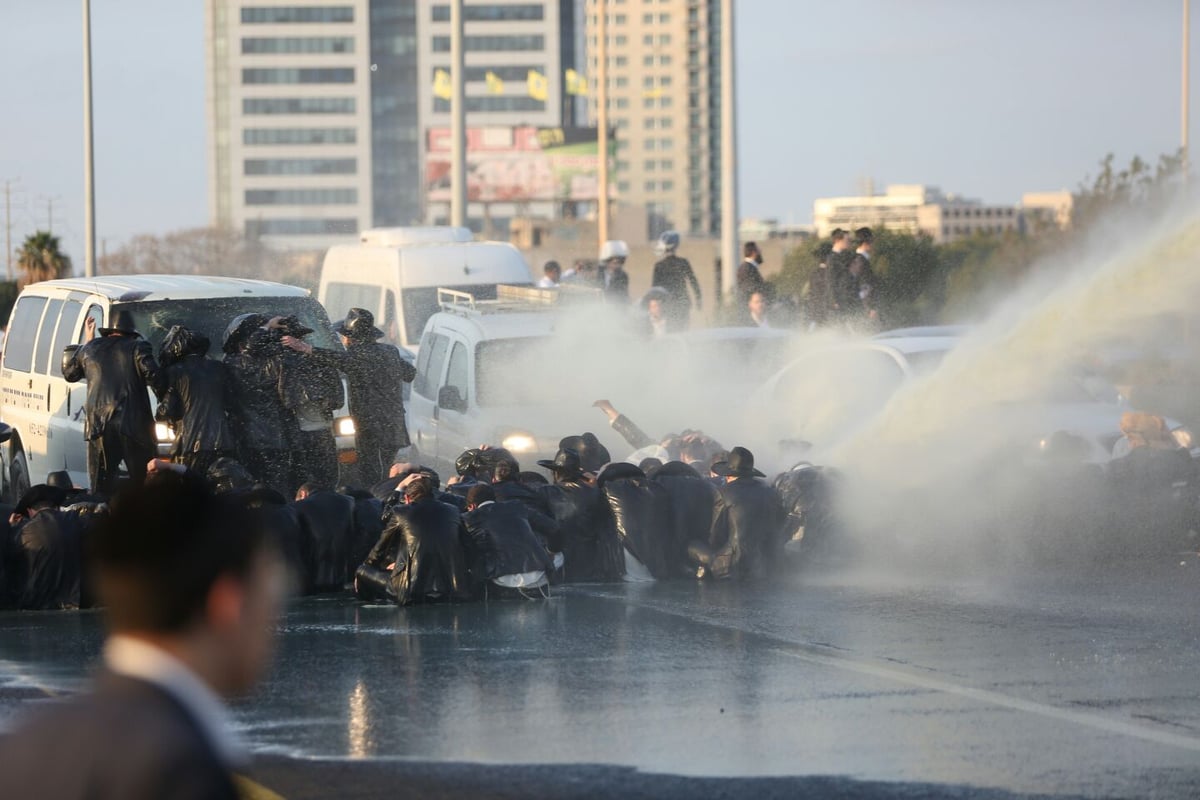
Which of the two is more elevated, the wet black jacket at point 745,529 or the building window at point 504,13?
the building window at point 504,13

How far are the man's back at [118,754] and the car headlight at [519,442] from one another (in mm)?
12438

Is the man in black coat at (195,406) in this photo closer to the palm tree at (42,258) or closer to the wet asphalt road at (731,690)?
the wet asphalt road at (731,690)

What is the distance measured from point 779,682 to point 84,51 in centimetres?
2773

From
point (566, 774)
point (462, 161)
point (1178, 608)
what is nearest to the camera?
point (566, 774)

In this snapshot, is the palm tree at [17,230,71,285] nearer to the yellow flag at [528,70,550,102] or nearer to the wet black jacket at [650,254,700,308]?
the wet black jacket at [650,254,700,308]

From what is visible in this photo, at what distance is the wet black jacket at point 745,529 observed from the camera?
11789mm

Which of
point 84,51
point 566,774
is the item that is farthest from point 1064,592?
point 84,51

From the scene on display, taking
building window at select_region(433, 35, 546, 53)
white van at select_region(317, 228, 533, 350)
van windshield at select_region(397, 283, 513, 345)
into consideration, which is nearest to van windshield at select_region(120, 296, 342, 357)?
white van at select_region(317, 228, 533, 350)

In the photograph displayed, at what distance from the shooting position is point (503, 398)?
50.5 ft

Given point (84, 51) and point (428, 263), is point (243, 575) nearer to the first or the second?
point (428, 263)

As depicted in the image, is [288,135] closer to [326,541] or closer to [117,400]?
[117,400]

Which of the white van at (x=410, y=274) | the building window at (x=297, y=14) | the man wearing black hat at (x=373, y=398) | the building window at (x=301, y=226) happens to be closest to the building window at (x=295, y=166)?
the building window at (x=301, y=226)

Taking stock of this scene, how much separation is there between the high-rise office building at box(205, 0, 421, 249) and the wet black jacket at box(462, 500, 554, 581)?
494ft

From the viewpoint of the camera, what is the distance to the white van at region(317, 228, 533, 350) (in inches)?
803
